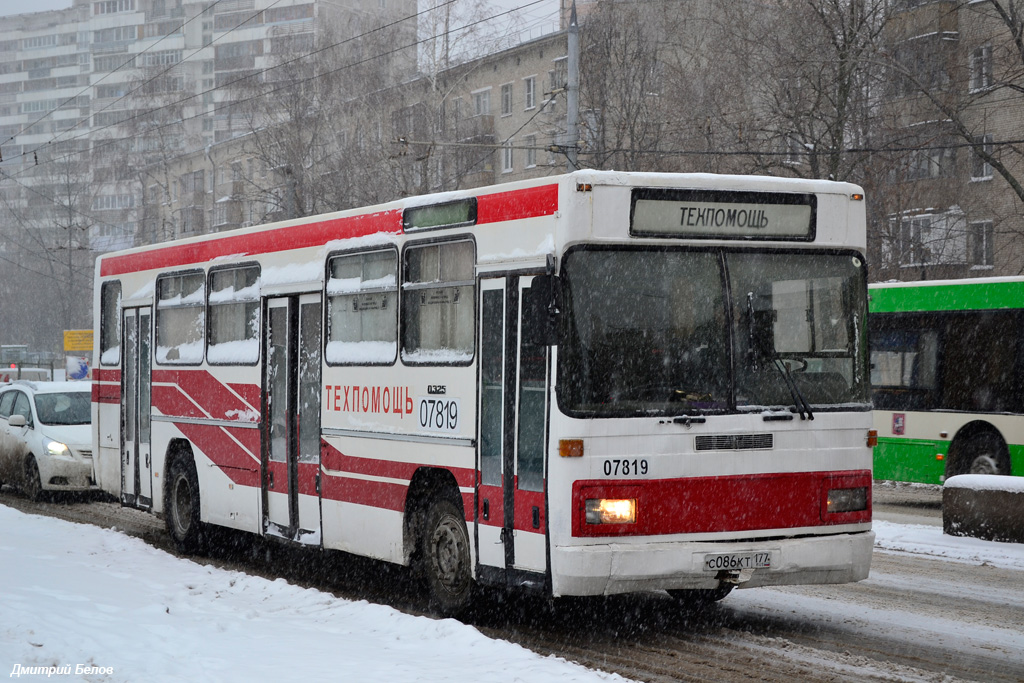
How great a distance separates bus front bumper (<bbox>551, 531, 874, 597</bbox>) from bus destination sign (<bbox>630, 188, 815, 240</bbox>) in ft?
6.31

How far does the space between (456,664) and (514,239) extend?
2787 mm

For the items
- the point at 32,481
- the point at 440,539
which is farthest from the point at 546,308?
the point at 32,481

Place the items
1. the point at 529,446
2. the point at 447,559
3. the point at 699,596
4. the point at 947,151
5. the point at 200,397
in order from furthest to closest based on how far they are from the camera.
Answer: the point at 947,151 → the point at 200,397 → the point at 699,596 → the point at 447,559 → the point at 529,446

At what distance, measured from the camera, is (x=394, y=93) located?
48219 mm

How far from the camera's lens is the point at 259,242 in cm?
1244

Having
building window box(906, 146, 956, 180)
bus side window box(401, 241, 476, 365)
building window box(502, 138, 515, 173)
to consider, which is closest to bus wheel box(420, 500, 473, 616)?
bus side window box(401, 241, 476, 365)

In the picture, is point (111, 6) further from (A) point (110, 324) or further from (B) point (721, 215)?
(B) point (721, 215)

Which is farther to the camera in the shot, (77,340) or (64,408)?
(77,340)

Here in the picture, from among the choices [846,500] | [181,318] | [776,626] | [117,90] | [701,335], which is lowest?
[776,626]

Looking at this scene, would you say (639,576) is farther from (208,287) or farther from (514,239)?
(208,287)

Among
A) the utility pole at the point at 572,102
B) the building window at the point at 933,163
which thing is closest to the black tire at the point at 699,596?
the utility pole at the point at 572,102

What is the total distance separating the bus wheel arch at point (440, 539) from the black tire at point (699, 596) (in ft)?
5.44

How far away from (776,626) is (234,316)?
20.2ft

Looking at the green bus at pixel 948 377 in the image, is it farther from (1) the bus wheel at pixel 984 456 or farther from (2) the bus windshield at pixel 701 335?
(2) the bus windshield at pixel 701 335
